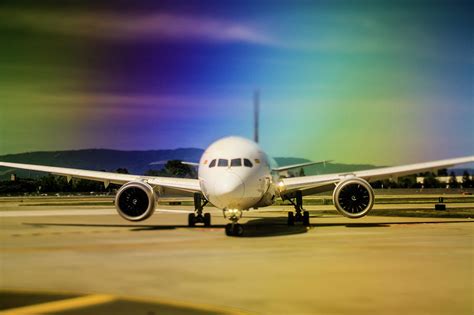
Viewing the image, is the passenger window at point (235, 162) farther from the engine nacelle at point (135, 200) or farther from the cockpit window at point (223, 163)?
the engine nacelle at point (135, 200)

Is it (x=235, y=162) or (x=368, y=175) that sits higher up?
(x=235, y=162)

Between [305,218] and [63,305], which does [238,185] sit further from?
[63,305]

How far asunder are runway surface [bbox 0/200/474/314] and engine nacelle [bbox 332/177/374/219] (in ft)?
13.6

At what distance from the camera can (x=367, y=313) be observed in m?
8.38

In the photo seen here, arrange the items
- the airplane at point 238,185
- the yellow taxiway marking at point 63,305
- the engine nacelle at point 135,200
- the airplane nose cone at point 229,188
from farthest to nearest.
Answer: the engine nacelle at point 135,200, the airplane at point 238,185, the airplane nose cone at point 229,188, the yellow taxiway marking at point 63,305

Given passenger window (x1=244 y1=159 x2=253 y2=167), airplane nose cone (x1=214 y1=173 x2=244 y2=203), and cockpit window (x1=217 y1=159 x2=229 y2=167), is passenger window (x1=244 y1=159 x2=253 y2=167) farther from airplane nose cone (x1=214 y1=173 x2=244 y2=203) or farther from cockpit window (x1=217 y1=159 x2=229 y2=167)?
airplane nose cone (x1=214 y1=173 x2=244 y2=203)

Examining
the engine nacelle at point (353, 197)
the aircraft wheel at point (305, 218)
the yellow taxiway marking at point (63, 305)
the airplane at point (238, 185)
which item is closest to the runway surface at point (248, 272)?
the yellow taxiway marking at point (63, 305)

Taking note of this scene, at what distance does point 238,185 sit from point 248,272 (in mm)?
Result: 8968

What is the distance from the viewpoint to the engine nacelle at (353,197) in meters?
24.6

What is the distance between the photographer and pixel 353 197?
24.9 meters

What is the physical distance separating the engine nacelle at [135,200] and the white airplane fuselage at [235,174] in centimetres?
283

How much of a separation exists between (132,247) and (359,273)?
24.7 feet

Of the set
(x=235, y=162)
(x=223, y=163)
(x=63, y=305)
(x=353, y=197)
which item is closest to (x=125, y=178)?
(x=223, y=163)

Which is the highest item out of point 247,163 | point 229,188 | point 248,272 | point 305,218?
point 247,163
